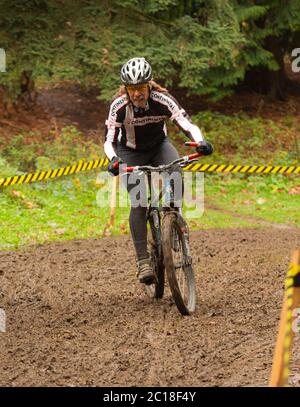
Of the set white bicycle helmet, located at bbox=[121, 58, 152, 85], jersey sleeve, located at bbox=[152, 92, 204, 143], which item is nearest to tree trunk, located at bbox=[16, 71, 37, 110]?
jersey sleeve, located at bbox=[152, 92, 204, 143]

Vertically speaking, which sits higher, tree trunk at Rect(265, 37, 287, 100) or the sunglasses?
tree trunk at Rect(265, 37, 287, 100)

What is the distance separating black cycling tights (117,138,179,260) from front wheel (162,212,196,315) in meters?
0.40

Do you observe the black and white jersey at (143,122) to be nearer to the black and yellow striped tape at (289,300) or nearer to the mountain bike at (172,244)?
→ the mountain bike at (172,244)

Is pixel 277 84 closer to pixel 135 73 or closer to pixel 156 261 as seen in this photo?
pixel 156 261

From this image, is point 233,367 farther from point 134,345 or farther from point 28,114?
point 28,114

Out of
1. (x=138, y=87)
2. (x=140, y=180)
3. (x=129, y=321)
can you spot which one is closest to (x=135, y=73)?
(x=138, y=87)

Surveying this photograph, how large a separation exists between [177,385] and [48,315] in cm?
257

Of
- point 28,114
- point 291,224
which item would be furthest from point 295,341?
point 28,114

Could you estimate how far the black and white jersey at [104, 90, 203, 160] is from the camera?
25.7ft

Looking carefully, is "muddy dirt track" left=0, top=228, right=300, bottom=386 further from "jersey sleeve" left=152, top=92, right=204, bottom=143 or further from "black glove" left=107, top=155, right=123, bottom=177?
"jersey sleeve" left=152, top=92, right=204, bottom=143

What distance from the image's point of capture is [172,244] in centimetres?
761

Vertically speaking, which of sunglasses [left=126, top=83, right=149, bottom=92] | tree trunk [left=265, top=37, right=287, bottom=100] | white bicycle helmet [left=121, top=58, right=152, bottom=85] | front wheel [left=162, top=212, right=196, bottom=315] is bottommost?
front wheel [left=162, top=212, right=196, bottom=315]

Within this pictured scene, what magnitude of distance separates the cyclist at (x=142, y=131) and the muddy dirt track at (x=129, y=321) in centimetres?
70

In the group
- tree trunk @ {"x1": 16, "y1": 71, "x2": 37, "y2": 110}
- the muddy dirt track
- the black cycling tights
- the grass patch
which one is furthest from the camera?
tree trunk @ {"x1": 16, "y1": 71, "x2": 37, "y2": 110}
